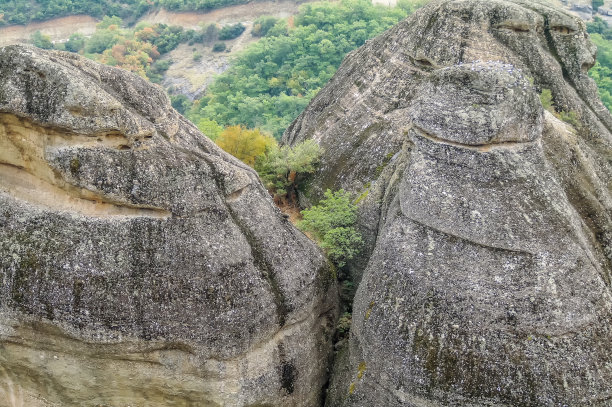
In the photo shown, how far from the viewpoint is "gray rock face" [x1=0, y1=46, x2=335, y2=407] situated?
44.6 ft

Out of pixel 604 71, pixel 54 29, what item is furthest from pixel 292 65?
pixel 54 29

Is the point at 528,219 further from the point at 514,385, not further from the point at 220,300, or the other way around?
the point at 220,300

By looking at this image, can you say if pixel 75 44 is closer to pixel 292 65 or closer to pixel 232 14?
pixel 232 14

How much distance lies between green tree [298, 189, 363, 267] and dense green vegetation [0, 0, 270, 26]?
81225 millimetres

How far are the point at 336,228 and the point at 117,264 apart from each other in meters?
7.02

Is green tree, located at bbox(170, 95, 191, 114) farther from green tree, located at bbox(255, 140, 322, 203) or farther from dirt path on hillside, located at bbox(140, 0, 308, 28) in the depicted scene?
green tree, located at bbox(255, 140, 322, 203)

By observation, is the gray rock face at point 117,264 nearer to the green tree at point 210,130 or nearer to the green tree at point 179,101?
the green tree at point 210,130

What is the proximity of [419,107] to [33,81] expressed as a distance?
9.03m

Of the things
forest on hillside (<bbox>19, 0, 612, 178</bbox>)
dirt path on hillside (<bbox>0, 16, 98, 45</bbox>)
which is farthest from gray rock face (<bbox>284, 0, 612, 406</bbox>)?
dirt path on hillside (<bbox>0, 16, 98, 45</bbox>)

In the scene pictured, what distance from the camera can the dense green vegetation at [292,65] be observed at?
52.8 meters

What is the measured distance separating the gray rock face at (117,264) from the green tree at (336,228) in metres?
3.53

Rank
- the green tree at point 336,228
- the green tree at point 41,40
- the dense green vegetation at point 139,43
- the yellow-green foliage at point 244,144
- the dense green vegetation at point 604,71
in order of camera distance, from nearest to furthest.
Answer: the green tree at point 336,228, the yellow-green foliage at point 244,144, the dense green vegetation at point 604,71, the dense green vegetation at point 139,43, the green tree at point 41,40

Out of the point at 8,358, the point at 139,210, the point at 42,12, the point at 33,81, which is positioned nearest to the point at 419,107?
the point at 139,210

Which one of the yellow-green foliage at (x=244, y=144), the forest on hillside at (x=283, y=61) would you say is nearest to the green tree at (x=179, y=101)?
the forest on hillside at (x=283, y=61)
